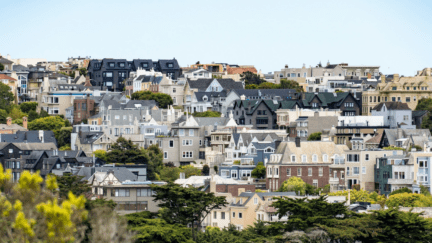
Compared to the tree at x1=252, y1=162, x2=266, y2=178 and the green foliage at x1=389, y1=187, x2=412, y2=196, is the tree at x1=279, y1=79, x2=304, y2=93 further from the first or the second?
the green foliage at x1=389, y1=187, x2=412, y2=196

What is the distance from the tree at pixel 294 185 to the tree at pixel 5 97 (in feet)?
198

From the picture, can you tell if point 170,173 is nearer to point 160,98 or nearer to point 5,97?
point 160,98

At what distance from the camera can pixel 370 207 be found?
3046 inches

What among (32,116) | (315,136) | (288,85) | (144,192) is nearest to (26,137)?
(32,116)

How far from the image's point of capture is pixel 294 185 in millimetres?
92312

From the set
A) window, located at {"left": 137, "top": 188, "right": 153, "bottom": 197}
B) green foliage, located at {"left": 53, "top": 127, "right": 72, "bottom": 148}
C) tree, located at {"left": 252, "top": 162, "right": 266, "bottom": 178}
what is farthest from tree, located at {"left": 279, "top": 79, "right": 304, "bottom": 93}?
window, located at {"left": 137, "top": 188, "right": 153, "bottom": 197}

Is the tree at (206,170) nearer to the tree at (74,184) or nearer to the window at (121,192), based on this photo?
the window at (121,192)

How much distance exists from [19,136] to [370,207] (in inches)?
2284

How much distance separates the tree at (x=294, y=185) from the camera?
3585 inches

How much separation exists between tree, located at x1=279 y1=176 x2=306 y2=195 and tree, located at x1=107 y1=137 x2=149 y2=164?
65.4 feet

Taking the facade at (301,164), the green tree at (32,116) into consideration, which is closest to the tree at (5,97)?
the green tree at (32,116)

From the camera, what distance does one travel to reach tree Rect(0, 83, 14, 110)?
468 ft

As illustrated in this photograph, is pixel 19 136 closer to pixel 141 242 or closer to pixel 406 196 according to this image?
pixel 406 196

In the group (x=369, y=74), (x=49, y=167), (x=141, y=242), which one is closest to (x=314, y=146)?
(x=49, y=167)
